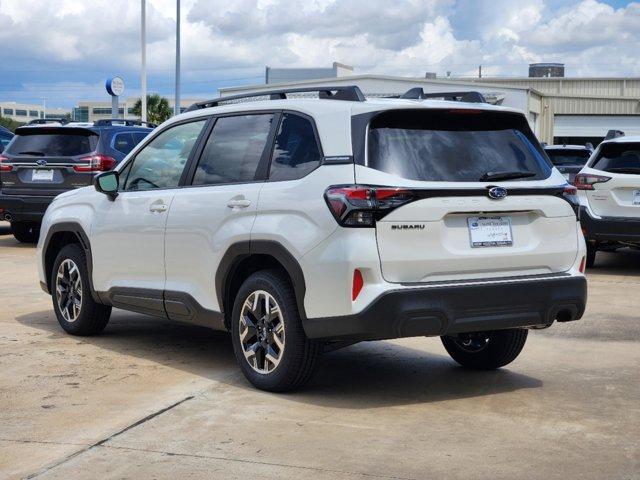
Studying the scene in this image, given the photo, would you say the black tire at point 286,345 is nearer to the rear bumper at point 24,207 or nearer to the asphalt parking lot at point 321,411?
the asphalt parking lot at point 321,411

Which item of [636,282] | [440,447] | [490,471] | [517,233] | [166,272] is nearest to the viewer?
[490,471]

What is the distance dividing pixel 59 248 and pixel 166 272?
1897 mm

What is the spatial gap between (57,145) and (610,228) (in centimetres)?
768

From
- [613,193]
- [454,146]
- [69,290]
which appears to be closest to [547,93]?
[613,193]

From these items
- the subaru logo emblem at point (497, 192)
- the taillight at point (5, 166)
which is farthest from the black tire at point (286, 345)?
the taillight at point (5, 166)

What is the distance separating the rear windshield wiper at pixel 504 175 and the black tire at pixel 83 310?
3395 mm

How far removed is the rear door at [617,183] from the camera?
42.5 feet

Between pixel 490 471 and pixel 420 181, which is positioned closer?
pixel 490 471

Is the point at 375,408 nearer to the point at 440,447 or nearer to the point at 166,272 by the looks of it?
the point at 440,447

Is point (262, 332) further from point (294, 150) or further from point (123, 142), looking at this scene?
point (123, 142)

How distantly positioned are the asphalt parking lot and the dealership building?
39.9 metres

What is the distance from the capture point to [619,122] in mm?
69562

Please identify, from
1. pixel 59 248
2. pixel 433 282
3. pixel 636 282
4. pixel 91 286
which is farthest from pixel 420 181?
pixel 636 282

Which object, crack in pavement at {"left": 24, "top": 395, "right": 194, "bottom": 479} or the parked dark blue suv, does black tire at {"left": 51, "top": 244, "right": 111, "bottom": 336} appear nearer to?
crack in pavement at {"left": 24, "top": 395, "right": 194, "bottom": 479}
